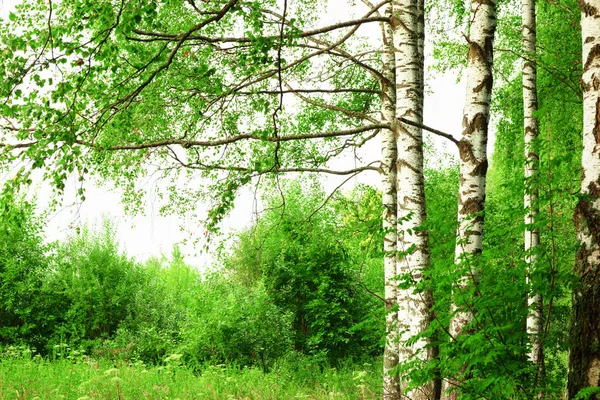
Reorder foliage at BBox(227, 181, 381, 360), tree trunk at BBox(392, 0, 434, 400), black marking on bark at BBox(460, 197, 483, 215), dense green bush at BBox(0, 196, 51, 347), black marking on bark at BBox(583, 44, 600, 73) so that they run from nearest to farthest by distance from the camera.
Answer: black marking on bark at BBox(583, 44, 600, 73) → black marking on bark at BBox(460, 197, 483, 215) → tree trunk at BBox(392, 0, 434, 400) → dense green bush at BBox(0, 196, 51, 347) → foliage at BBox(227, 181, 381, 360)

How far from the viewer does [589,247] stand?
13.1 ft

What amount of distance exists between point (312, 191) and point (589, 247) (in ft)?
32.2

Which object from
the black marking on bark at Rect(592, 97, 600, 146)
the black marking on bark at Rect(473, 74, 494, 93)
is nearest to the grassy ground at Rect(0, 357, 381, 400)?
the black marking on bark at Rect(473, 74, 494, 93)

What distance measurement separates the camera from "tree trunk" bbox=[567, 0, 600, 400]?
3836 millimetres

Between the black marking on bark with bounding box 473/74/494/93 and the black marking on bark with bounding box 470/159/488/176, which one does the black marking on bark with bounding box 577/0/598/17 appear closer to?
the black marking on bark with bounding box 473/74/494/93

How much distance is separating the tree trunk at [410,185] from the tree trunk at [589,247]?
2215 mm

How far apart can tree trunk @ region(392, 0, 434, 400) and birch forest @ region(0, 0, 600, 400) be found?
22mm

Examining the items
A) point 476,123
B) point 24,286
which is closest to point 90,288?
point 24,286

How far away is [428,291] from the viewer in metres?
6.45

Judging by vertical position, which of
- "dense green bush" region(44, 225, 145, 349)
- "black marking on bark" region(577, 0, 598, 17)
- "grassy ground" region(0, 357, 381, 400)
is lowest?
"grassy ground" region(0, 357, 381, 400)

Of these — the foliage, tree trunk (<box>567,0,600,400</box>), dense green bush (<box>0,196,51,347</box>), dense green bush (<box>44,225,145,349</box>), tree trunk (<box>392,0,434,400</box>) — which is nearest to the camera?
tree trunk (<box>567,0,600,400</box>)

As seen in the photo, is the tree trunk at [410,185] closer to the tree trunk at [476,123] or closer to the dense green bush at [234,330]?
the tree trunk at [476,123]

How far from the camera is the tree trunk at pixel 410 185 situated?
6.25 metres

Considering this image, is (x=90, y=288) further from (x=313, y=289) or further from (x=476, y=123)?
(x=476, y=123)
